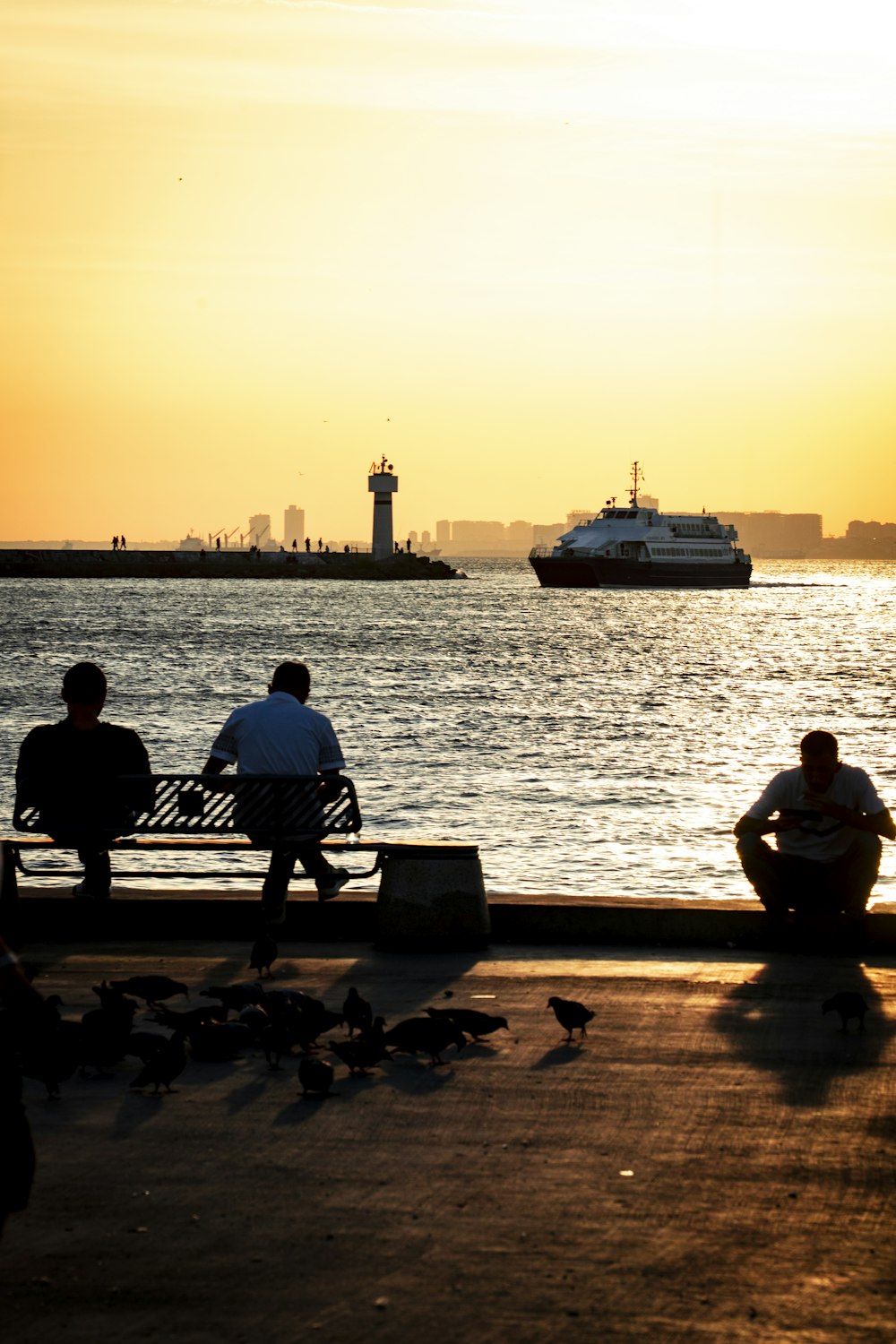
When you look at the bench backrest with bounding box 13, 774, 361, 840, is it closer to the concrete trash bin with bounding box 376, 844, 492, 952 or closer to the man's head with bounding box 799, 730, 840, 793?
the concrete trash bin with bounding box 376, 844, 492, 952

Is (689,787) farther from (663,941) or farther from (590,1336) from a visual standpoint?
(590,1336)

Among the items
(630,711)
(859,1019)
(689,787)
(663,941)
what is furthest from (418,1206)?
(630,711)

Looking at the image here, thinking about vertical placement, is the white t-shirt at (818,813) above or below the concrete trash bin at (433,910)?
above

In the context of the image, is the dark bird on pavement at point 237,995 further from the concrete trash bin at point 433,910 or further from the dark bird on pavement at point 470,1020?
the concrete trash bin at point 433,910

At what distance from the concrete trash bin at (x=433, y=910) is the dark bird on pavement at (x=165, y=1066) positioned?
245cm

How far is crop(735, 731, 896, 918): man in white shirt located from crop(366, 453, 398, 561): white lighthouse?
486 feet

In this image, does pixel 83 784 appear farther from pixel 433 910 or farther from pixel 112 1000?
pixel 112 1000

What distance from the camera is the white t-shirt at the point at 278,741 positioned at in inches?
354

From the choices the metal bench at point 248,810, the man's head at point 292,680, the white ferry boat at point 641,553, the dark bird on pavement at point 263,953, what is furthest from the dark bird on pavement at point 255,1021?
the white ferry boat at point 641,553

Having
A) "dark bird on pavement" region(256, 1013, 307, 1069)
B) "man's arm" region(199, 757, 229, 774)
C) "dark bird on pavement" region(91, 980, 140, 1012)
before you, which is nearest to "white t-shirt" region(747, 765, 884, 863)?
"man's arm" region(199, 757, 229, 774)

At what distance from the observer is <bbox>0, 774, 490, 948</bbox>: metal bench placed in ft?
27.7

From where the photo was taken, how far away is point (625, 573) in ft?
479

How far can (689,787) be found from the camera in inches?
1054

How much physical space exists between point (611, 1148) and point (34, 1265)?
1.82 meters
